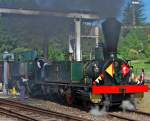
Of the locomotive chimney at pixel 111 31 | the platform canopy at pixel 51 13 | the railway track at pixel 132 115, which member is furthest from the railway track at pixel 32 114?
the platform canopy at pixel 51 13

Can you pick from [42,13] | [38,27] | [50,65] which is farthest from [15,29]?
[50,65]

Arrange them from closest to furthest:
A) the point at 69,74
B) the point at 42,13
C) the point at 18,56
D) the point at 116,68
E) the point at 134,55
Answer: the point at 116,68
the point at 69,74
the point at 42,13
the point at 18,56
the point at 134,55

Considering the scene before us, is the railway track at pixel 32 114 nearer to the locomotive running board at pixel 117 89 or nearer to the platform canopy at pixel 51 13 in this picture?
the locomotive running board at pixel 117 89

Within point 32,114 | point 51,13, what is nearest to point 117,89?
point 32,114

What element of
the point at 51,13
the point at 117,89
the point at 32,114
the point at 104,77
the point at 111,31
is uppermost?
the point at 51,13

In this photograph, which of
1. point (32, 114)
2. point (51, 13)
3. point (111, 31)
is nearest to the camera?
point (111, 31)

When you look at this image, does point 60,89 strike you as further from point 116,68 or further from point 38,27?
point 38,27

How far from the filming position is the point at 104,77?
13.8 metres

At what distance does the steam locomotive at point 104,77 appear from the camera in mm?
13352

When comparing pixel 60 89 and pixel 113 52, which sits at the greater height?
pixel 113 52

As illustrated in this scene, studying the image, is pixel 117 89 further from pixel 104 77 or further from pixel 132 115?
pixel 132 115

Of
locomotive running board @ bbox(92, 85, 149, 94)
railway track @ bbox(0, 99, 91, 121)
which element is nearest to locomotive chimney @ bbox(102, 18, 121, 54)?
locomotive running board @ bbox(92, 85, 149, 94)

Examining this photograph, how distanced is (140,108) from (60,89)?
3.12 meters

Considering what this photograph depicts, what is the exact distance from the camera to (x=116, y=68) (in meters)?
13.9
